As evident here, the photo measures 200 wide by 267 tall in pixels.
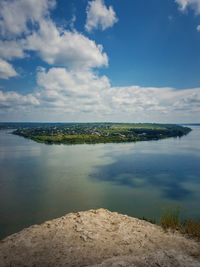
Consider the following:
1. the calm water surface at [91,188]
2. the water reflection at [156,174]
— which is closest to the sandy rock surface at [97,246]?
the calm water surface at [91,188]

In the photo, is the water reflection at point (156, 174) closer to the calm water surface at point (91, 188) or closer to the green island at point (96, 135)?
the calm water surface at point (91, 188)

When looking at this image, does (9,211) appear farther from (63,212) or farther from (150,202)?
(150,202)

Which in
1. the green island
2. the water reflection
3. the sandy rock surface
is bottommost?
the water reflection

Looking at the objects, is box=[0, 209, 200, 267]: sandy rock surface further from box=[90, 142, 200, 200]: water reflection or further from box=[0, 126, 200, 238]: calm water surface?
box=[90, 142, 200, 200]: water reflection

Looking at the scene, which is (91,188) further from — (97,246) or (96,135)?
(96,135)

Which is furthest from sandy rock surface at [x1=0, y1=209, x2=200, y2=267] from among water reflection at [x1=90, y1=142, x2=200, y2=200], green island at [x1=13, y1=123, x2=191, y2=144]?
green island at [x1=13, y1=123, x2=191, y2=144]

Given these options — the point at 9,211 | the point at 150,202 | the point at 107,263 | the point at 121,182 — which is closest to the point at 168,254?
the point at 107,263
